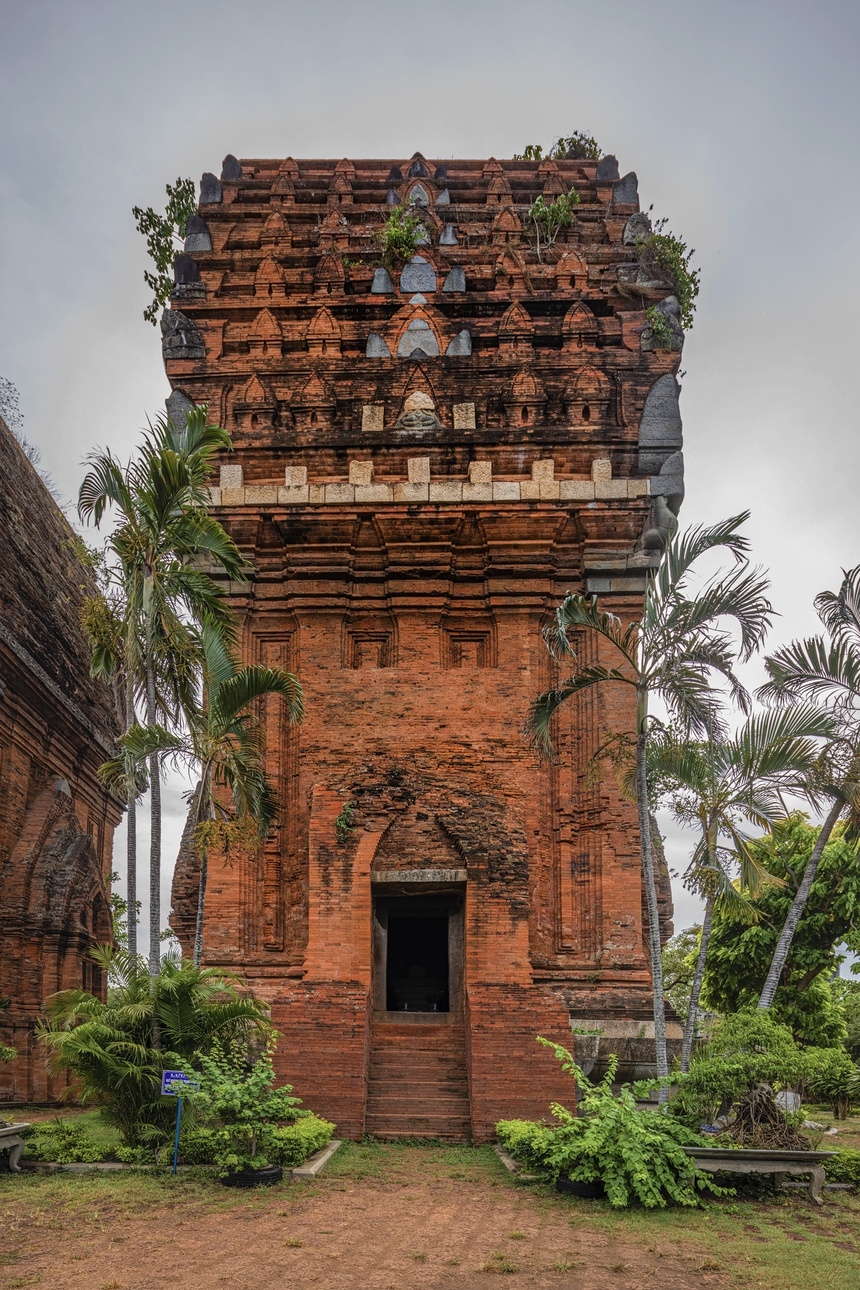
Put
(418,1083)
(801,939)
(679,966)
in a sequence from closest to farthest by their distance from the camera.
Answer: (418,1083)
(801,939)
(679,966)

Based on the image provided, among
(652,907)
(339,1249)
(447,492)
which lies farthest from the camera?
(447,492)

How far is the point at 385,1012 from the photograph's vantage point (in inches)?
542

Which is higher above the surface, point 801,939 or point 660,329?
point 660,329

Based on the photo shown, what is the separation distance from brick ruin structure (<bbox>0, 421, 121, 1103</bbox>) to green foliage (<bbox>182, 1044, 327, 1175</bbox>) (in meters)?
8.29

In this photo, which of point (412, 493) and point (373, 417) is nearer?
point (412, 493)

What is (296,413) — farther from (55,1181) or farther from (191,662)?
(55,1181)

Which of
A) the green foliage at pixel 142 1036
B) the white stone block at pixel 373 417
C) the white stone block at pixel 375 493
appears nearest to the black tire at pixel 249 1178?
the green foliage at pixel 142 1036

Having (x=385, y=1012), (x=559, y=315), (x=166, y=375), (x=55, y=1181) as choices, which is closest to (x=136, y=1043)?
(x=55, y=1181)

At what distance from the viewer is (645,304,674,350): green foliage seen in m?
16.4

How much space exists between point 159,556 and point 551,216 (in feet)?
32.1

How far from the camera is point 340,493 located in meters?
15.2

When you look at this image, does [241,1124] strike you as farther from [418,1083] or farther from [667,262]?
[667,262]

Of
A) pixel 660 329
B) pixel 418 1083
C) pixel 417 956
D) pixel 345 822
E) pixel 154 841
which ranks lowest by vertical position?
pixel 418 1083

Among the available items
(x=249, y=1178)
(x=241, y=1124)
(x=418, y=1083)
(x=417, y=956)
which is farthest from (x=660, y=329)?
(x=249, y=1178)
